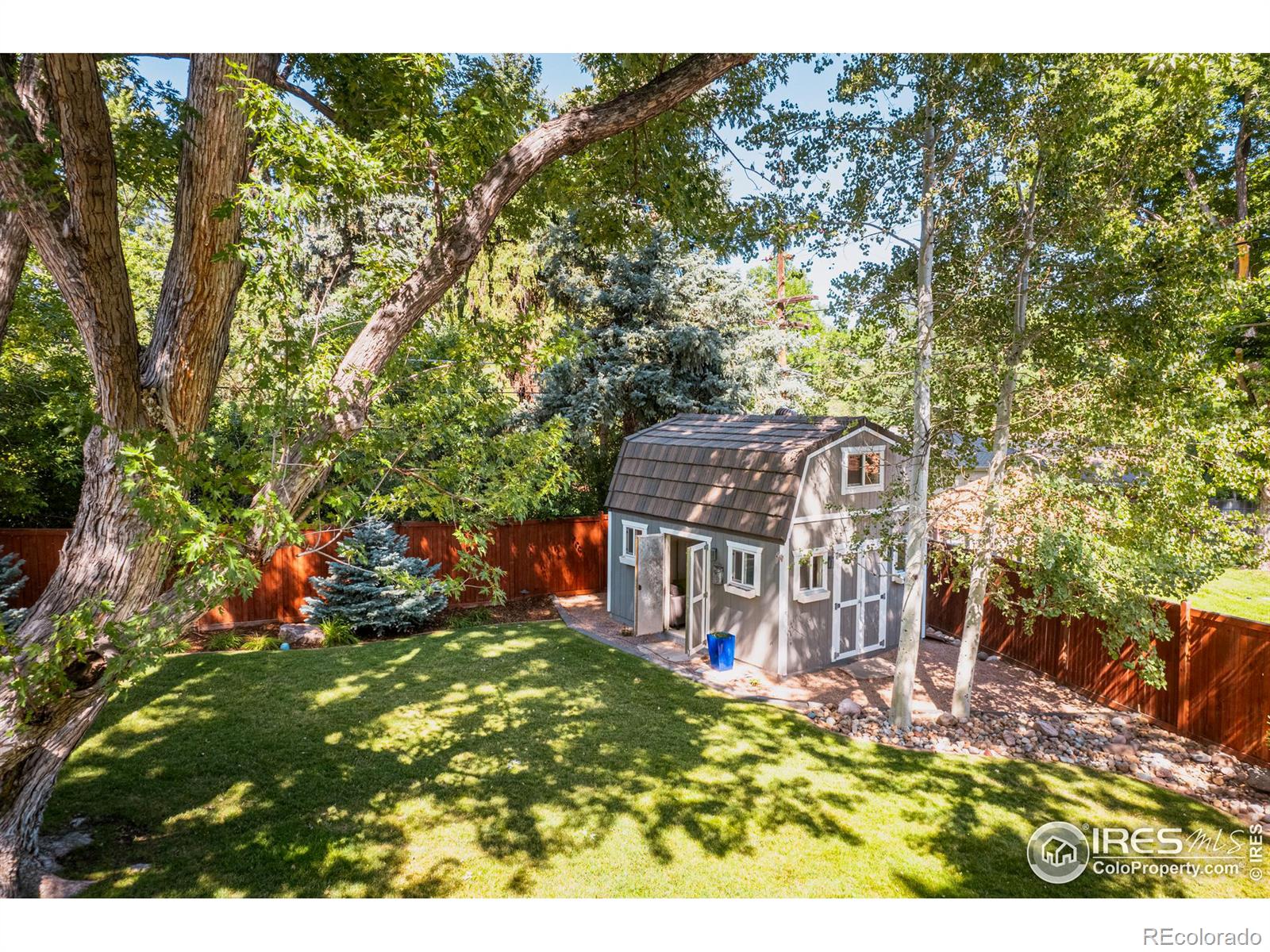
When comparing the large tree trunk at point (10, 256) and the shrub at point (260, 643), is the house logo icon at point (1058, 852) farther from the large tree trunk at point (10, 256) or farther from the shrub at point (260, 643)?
the shrub at point (260, 643)

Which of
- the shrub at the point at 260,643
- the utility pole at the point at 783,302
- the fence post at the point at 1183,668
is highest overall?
the utility pole at the point at 783,302

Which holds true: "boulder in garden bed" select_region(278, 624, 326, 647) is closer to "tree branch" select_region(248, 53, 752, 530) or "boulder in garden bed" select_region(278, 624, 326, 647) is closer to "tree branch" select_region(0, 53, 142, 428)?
"tree branch" select_region(248, 53, 752, 530)

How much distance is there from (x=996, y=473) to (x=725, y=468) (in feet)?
11.2

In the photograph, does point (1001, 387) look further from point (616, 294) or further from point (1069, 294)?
point (616, 294)

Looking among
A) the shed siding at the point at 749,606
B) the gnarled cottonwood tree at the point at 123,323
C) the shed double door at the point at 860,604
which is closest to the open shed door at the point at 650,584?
the shed siding at the point at 749,606

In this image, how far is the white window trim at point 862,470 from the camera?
8.17m

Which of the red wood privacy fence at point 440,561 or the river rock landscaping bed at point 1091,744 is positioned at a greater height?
the red wood privacy fence at point 440,561

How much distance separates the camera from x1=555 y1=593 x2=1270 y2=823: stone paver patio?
209 inches

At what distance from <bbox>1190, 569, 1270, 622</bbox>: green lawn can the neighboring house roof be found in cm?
628

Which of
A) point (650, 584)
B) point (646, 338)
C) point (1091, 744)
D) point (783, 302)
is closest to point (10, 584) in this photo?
point (650, 584)

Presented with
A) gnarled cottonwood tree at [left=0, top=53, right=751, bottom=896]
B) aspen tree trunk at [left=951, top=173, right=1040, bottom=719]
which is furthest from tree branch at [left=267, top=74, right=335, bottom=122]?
aspen tree trunk at [left=951, top=173, right=1040, bottom=719]

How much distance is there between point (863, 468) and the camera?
27.5 feet

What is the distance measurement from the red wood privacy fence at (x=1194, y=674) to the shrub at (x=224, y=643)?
10.1 metres

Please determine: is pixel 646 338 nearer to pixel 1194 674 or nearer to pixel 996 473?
pixel 996 473
